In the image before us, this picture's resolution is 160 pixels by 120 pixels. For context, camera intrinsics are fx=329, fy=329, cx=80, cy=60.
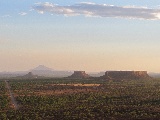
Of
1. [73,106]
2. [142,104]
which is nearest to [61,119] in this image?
[73,106]

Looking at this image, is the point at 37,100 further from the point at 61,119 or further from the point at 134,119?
the point at 134,119

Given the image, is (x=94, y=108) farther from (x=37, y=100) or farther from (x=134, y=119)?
(x=37, y=100)

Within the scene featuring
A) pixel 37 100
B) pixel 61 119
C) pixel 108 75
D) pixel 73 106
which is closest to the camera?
pixel 61 119

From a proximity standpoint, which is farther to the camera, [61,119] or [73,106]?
[73,106]

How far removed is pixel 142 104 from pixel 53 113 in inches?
798

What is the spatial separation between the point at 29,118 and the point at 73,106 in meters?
14.3

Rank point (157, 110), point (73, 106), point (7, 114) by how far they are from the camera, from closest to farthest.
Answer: point (7, 114) → point (157, 110) → point (73, 106)

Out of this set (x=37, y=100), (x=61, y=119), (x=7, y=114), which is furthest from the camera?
(x=37, y=100)

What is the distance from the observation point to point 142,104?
2557 inches

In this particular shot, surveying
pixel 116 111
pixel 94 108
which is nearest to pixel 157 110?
pixel 116 111

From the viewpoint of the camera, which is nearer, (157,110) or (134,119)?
(134,119)

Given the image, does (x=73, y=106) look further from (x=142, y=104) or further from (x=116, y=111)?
(x=142, y=104)

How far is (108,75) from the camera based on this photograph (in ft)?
611

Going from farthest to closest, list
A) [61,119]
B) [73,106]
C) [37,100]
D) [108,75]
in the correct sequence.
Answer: [108,75] < [37,100] < [73,106] < [61,119]
